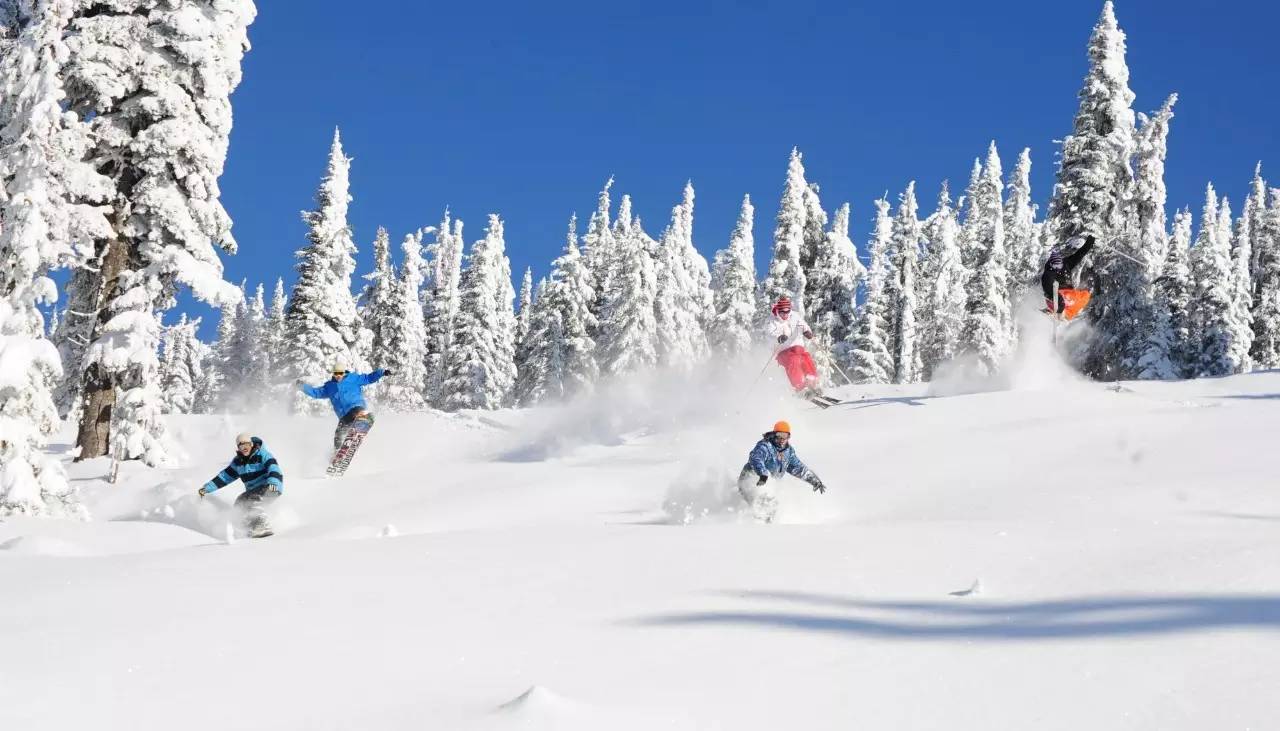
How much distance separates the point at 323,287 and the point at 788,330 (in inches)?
1018

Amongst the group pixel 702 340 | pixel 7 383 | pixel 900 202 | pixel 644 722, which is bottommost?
pixel 644 722

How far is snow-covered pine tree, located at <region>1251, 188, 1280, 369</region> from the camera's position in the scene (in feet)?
196

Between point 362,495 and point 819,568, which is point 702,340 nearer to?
point 362,495

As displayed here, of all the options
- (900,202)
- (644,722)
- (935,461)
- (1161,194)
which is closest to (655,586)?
(644,722)

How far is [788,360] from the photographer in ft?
61.0

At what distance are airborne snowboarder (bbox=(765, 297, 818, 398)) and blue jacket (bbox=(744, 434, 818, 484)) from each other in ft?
25.6

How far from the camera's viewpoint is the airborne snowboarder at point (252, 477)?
1179 centimetres

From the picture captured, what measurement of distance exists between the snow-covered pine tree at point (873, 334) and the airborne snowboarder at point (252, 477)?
140 ft

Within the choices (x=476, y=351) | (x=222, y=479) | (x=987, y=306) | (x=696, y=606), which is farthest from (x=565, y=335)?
(x=696, y=606)

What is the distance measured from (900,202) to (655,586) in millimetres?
51778

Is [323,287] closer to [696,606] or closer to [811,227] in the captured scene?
[811,227]

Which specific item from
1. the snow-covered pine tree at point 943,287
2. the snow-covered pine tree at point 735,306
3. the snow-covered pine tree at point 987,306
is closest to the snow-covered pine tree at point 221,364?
the snow-covered pine tree at point 735,306

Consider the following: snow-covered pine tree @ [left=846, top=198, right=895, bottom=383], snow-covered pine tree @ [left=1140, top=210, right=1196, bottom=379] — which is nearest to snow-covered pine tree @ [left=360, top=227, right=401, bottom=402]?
snow-covered pine tree @ [left=846, top=198, right=895, bottom=383]

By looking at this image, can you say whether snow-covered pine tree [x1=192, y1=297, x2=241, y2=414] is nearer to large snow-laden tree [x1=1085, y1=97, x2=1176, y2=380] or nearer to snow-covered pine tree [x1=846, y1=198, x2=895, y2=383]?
snow-covered pine tree [x1=846, y1=198, x2=895, y2=383]
